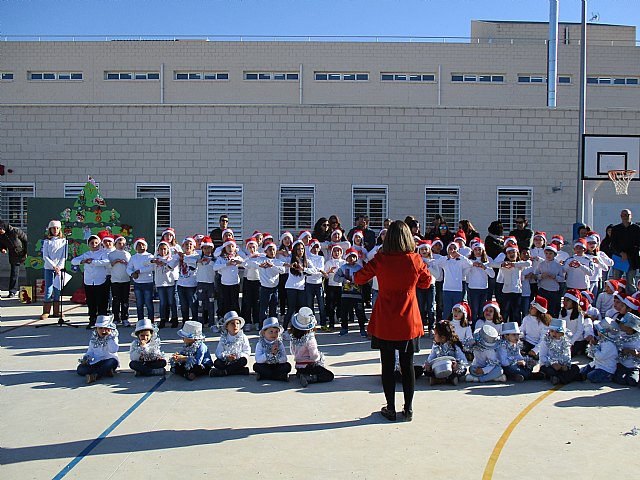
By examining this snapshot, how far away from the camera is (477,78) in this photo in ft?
105

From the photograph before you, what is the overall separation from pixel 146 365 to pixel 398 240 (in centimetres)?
356

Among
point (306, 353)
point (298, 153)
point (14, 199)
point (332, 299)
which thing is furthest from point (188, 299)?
point (14, 199)

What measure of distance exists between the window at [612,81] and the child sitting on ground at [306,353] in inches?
1199

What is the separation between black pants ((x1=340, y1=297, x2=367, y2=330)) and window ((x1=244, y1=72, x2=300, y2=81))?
22929 millimetres

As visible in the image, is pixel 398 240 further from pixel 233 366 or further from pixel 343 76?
pixel 343 76

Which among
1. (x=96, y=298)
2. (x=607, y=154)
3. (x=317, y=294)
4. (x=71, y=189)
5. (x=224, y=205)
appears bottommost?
(x=96, y=298)

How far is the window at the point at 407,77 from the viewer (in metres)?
31.5

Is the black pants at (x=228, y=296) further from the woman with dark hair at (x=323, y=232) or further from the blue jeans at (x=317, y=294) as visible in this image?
the woman with dark hair at (x=323, y=232)

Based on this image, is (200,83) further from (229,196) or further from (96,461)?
(96,461)

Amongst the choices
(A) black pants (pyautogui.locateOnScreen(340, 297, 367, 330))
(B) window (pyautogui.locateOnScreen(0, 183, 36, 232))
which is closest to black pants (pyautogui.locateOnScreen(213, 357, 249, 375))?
(A) black pants (pyautogui.locateOnScreen(340, 297, 367, 330))

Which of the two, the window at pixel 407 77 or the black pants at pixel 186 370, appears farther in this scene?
the window at pixel 407 77

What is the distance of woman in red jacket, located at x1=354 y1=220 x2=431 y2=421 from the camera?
5.68 meters

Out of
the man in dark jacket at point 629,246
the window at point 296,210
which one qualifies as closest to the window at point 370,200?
the window at point 296,210

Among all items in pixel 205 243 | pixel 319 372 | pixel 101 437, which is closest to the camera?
pixel 101 437
